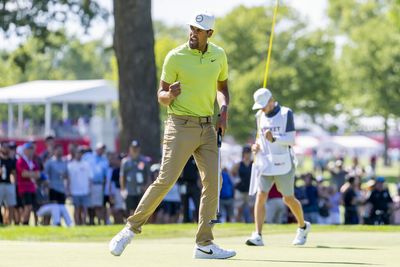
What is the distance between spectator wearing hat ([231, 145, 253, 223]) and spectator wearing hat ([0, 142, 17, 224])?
4473 mm

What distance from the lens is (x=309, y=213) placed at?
2453cm

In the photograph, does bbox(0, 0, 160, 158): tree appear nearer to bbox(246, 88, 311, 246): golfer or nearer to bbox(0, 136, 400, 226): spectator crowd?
bbox(0, 136, 400, 226): spectator crowd

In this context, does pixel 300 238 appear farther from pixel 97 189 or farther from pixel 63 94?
pixel 63 94

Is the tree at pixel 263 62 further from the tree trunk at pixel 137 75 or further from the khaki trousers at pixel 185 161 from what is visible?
the khaki trousers at pixel 185 161

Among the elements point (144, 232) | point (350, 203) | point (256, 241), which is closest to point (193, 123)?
point (256, 241)

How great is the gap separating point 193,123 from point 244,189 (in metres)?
12.8

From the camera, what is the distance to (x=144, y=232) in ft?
53.2

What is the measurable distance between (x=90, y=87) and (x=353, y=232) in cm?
2854

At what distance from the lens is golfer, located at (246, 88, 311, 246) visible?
13133 millimetres

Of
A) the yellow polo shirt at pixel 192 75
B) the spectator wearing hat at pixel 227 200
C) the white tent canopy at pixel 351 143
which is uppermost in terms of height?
Result: the yellow polo shirt at pixel 192 75

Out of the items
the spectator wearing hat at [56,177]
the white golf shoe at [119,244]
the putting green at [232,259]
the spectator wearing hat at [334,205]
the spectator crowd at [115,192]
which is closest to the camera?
the putting green at [232,259]

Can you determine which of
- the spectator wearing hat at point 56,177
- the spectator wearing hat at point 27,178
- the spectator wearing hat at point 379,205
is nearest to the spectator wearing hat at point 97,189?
the spectator wearing hat at point 56,177

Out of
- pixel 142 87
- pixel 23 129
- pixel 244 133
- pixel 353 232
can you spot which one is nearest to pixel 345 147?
pixel 244 133

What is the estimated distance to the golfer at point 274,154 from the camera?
1313 centimetres
